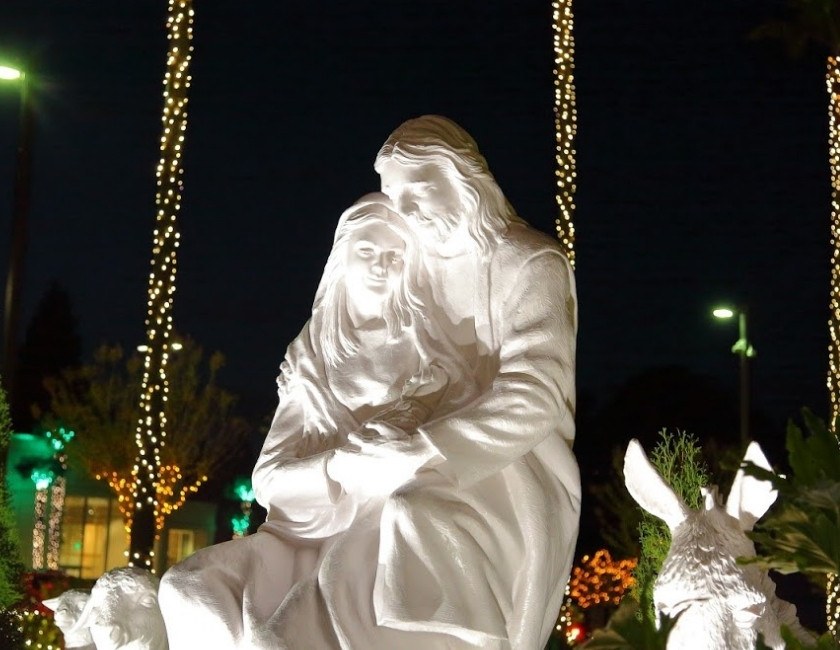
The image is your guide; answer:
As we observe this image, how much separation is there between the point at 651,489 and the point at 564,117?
12495 mm

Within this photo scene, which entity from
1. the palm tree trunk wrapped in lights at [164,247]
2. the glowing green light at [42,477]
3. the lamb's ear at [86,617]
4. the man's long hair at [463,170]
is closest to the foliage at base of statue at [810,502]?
the man's long hair at [463,170]

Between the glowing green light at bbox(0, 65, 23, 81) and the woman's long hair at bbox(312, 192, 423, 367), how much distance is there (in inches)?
598

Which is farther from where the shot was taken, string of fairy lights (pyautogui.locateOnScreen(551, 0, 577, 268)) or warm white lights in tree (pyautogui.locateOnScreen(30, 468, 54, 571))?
warm white lights in tree (pyautogui.locateOnScreen(30, 468, 54, 571))

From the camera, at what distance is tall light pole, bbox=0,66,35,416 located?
18.3 metres

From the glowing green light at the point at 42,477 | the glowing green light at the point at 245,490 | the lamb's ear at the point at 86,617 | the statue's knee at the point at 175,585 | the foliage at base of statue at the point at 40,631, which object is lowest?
→ the glowing green light at the point at 245,490

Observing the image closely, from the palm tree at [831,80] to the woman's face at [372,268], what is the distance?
559 inches

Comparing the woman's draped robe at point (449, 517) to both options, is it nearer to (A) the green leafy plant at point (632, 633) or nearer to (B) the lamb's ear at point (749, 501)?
(B) the lamb's ear at point (749, 501)

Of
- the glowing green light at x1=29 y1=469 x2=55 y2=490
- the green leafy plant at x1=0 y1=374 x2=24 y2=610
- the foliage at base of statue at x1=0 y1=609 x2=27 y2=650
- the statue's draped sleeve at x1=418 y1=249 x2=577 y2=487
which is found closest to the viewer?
the statue's draped sleeve at x1=418 y1=249 x2=577 y2=487

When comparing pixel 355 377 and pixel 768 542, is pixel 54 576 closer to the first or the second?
pixel 355 377

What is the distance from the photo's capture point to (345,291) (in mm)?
6141

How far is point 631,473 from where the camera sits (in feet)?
18.6

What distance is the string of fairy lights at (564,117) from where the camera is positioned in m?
17.4

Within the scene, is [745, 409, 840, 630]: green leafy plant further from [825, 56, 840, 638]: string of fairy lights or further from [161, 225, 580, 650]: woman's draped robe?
[825, 56, 840, 638]: string of fairy lights

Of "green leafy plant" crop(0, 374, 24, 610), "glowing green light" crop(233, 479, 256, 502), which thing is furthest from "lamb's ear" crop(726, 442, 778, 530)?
"glowing green light" crop(233, 479, 256, 502)
